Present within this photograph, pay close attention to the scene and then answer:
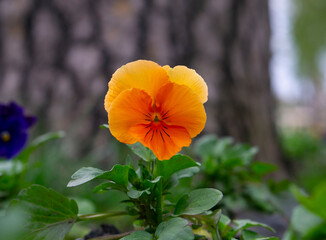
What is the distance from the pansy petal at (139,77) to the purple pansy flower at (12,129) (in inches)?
34.0

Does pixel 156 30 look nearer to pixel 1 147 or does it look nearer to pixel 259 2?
pixel 259 2

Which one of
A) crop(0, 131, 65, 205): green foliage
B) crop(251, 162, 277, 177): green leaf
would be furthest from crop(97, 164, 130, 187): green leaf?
crop(251, 162, 277, 177): green leaf

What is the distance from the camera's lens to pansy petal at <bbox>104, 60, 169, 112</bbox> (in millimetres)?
629

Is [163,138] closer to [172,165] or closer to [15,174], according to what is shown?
[172,165]

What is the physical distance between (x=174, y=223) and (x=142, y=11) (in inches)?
77.4

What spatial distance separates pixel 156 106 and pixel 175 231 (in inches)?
9.8

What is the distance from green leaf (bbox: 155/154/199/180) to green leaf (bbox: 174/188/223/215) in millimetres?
64

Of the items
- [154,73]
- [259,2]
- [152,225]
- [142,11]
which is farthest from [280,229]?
[259,2]

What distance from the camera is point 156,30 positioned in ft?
7.53

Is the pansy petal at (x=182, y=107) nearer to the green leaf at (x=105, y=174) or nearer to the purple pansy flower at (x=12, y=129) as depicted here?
the green leaf at (x=105, y=174)

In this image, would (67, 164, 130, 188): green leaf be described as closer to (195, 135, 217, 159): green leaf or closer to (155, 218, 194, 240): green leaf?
(155, 218, 194, 240): green leaf

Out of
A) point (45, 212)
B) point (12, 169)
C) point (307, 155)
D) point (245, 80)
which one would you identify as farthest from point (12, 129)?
point (307, 155)

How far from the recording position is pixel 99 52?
7.62ft

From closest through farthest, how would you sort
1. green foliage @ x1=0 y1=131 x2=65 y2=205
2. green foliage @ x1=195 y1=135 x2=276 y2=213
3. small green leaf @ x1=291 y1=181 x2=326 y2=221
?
small green leaf @ x1=291 y1=181 x2=326 y2=221, green foliage @ x1=0 y1=131 x2=65 y2=205, green foliage @ x1=195 y1=135 x2=276 y2=213
